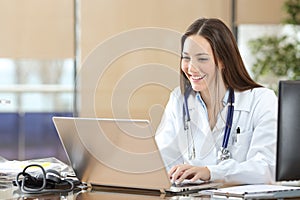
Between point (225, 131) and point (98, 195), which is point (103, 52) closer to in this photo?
point (225, 131)

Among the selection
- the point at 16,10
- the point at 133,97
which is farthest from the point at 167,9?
the point at 16,10

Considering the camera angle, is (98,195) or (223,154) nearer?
(98,195)

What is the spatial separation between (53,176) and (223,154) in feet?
2.63

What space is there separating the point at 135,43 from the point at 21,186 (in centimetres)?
339

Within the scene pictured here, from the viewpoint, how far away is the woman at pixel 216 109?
10.2 feet

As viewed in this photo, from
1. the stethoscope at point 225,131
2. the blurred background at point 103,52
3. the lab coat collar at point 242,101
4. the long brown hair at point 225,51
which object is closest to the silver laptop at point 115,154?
the stethoscope at point 225,131

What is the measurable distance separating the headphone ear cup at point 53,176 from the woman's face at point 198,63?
31.8 inches

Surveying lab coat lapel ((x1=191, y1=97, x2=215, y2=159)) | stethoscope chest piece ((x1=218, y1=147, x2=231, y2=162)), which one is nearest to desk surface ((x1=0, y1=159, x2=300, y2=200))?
stethoscope chest piece ((x1=218, y1=147, x2=231, y2=162))

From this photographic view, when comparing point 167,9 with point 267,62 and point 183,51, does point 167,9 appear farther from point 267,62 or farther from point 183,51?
point 183,51

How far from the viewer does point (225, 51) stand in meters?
3.21

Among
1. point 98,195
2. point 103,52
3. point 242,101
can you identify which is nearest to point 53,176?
point 98,195

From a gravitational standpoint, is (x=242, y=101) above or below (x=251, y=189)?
above

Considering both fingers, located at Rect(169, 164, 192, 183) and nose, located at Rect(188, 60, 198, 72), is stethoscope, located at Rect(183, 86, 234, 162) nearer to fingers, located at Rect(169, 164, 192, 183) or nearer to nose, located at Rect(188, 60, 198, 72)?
nose, located at Rect(188, 60, 198, 72)

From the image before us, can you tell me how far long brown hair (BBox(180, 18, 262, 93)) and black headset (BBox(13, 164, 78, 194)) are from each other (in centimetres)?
93
